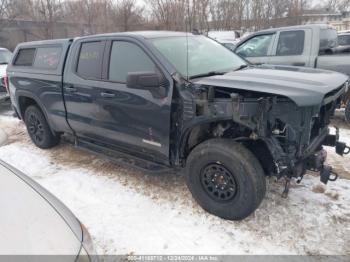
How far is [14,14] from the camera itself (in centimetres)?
2709

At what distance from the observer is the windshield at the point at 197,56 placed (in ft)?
11.6

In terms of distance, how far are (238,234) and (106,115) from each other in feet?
7.03

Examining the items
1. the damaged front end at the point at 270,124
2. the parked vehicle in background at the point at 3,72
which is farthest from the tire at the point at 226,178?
the parked vehicle in background at the point at 3,72

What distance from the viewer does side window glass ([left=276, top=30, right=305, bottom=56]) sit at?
20.8 ft

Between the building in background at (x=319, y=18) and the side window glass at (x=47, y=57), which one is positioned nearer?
the side window glass at (x=47, y=57)

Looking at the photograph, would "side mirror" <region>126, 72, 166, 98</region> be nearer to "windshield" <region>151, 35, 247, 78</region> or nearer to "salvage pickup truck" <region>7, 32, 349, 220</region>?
"salvage pickup truck" <region>7, 32, 349, 220</region>

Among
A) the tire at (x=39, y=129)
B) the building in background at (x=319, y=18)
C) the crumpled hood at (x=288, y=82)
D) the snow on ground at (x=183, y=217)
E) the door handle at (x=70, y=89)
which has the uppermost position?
the building in background at (x=319, y=18)

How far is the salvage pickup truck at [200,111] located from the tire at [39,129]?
0.87m

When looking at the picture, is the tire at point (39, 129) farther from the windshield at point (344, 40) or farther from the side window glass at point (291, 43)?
the windshield at point (344, 40)

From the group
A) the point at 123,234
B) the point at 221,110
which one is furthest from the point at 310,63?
the point at 123,234

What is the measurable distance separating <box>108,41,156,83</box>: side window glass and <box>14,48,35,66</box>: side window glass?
2177mm

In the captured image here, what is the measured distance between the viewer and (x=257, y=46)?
22.9 ft

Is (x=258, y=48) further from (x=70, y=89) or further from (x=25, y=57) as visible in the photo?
(x=25, y=57)

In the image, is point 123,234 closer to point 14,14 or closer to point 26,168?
point 26,168
